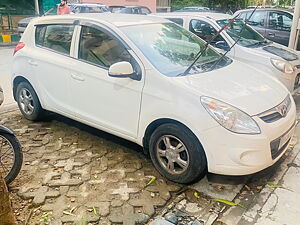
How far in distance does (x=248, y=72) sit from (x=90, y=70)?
1.90 m

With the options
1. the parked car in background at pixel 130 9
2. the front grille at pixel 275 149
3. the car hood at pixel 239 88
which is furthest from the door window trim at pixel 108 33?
the parked car in background at pixel 130 9

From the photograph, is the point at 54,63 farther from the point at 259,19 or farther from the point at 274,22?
the point at 274,22

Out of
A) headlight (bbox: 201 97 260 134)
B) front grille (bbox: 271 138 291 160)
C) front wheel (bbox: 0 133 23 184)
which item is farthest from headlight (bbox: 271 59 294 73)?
front wheel (bbox: 0 133 23 184)

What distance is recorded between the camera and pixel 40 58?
4250 mm

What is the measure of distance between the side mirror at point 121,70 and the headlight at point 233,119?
3.02 ft

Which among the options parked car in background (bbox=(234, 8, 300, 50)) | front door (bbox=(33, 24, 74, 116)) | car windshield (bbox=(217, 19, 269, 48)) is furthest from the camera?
parked car in background (bbox=(234, 8, 300, 50))

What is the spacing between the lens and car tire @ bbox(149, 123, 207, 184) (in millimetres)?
2965

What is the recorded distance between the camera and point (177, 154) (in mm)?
3135

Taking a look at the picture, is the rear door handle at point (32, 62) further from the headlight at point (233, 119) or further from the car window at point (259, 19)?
the car window at point (259, 19)

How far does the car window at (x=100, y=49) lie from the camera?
3.46m

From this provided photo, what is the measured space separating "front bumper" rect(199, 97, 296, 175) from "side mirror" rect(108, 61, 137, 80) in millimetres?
1026

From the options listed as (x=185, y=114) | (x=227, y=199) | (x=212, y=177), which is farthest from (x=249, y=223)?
(x=185, y=114)

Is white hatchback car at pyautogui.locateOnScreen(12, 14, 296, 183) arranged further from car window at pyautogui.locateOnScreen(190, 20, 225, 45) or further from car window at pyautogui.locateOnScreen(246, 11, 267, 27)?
car window at pyautogui.locateOnScreen(246, 11, 267, 27)

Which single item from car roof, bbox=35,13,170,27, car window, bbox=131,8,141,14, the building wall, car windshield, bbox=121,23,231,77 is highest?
the building wall
